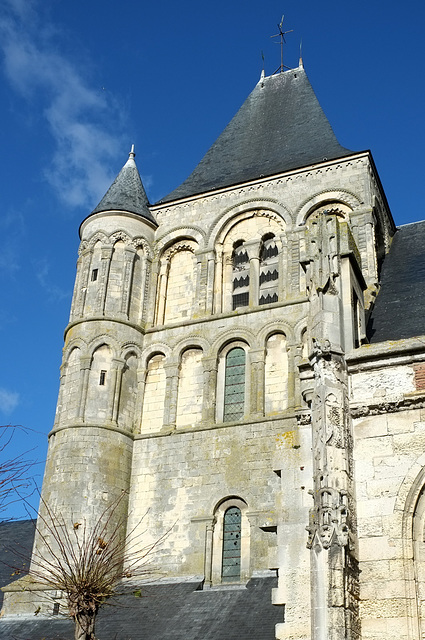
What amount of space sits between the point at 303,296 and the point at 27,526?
1166cm

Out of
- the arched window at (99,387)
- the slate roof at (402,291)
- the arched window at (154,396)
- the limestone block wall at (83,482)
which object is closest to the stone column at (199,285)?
the arched window at (154,396)

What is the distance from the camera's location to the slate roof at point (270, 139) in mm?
22844

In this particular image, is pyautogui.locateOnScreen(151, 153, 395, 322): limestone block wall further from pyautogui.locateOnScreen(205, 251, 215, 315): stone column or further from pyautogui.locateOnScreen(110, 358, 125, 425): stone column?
pyautogui.locateOnScreen(110, 358, 125, 425): stone column

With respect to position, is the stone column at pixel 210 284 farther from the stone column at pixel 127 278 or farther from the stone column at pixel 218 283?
the stone column at pixel 127 278

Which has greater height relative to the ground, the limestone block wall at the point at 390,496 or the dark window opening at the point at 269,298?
the dark window opening at the point at 269,298

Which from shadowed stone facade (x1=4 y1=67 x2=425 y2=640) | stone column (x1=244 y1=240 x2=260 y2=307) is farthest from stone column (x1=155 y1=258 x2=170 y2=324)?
stone column (x1=244 y1=240 x2=260 y2=307)

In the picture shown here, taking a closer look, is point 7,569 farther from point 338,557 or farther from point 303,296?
point 338,557

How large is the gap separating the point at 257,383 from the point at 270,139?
885 cm

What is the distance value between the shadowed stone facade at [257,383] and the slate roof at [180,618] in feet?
1.81

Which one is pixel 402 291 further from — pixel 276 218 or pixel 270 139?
pixel 270 139

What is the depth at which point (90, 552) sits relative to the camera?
13727 millimetres

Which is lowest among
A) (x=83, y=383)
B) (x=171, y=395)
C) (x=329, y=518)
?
(x=329, y=518)

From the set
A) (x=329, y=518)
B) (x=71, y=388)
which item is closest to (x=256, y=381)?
(x=71, y=388)

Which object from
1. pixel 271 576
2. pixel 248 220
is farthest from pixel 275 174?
pixel 271 576
